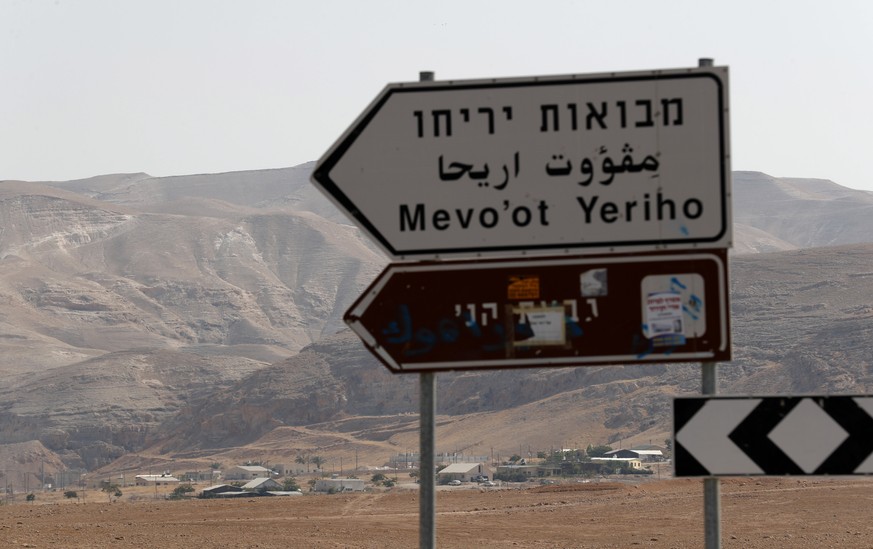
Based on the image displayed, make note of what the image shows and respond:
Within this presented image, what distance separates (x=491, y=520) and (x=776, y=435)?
28234mm

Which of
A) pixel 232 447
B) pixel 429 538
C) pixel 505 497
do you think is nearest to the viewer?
pixel 429 538

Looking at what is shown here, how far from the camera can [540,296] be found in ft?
15.9

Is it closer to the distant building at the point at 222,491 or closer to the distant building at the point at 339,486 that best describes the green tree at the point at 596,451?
the distant building at the point at 339,486

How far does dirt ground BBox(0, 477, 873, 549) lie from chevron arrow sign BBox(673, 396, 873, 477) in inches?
785

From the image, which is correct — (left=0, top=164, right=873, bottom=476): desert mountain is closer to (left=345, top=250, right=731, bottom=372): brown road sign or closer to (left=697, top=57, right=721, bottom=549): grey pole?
(left=697, top=57, right=721, bottom=549): grey pole

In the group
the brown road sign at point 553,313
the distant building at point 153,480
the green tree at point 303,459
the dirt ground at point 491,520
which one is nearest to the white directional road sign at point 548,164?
the brown road sign at point 553,313

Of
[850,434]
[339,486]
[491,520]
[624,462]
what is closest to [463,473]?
[339,486]

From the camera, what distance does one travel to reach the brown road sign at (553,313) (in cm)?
479

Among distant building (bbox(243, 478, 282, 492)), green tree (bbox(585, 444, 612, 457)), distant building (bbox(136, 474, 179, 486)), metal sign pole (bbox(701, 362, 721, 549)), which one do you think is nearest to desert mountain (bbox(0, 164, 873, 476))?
green tree (bbox(585, 444, 612, 457))

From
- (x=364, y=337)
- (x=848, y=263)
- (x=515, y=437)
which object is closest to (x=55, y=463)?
(x=515, y=437)

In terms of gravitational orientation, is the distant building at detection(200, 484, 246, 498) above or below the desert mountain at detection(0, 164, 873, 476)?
below

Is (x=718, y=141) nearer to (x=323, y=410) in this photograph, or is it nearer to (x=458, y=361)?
(x=458, y=361)

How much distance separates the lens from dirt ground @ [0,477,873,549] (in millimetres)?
25953

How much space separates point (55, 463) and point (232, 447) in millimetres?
20078
